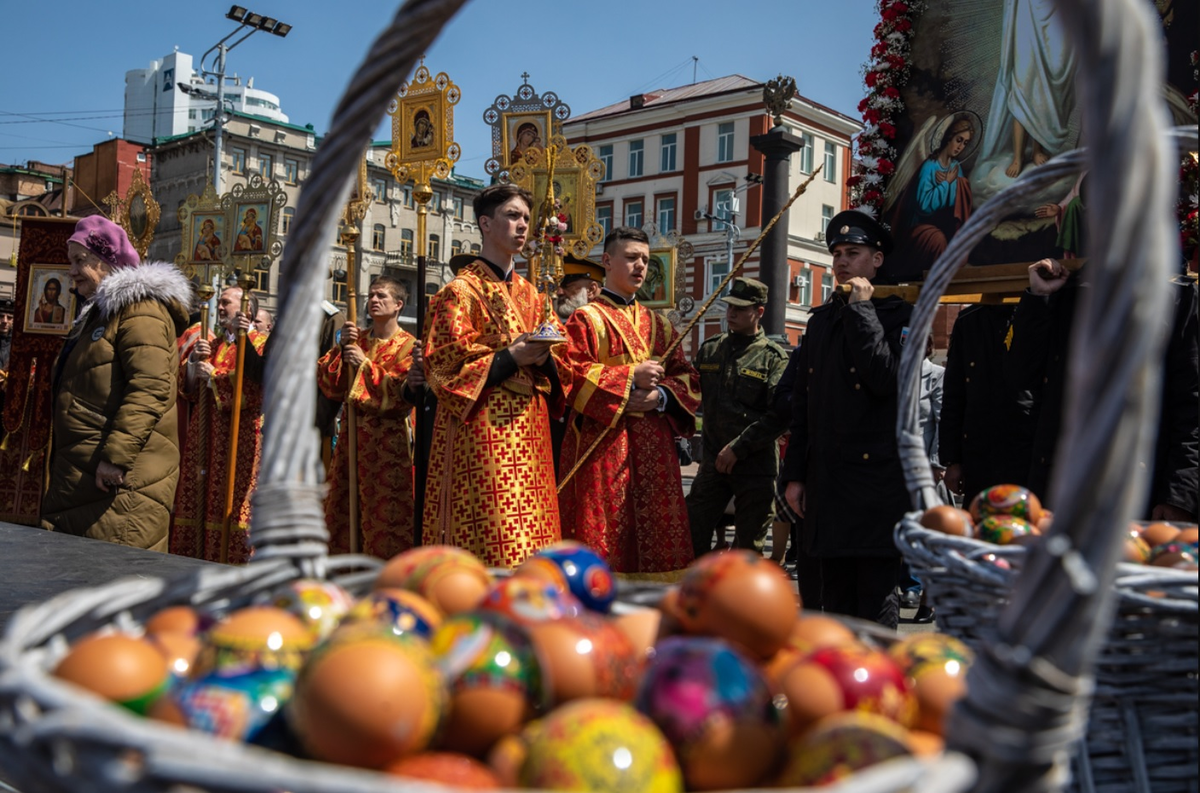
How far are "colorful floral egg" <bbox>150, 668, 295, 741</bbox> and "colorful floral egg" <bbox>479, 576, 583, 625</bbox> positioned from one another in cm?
29

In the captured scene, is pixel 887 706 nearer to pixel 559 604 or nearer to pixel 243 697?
pixel 559 604

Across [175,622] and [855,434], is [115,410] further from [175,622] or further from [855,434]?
[175,622]

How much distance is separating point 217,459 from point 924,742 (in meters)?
6.77

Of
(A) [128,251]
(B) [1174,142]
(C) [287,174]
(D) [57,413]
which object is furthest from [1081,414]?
(C) [287,174]

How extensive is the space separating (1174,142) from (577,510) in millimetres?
3800

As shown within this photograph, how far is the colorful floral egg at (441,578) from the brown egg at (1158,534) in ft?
3.80

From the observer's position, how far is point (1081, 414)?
798 mm

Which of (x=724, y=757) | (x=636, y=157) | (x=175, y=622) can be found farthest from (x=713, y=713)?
(x=636, y=157)

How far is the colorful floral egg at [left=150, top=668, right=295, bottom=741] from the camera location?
962 mm

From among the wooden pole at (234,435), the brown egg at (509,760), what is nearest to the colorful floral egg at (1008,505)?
the brown egg at (509,760)

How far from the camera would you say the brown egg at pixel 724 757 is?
0.97 m

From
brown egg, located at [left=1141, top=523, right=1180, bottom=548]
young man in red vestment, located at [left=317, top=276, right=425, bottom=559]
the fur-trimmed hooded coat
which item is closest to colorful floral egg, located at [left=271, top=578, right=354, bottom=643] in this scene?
brown egg, located at [left=1141, top=523, right=1180, bottom=548]

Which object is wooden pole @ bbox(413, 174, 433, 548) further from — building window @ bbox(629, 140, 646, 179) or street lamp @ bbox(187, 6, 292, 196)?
building window @ bbox(629, 140, 646, 179)

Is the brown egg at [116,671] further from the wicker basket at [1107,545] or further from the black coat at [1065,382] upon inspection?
the black coat at [1065,382]
